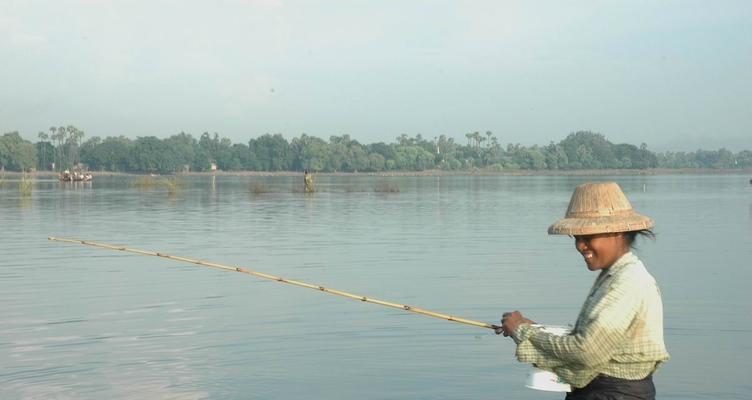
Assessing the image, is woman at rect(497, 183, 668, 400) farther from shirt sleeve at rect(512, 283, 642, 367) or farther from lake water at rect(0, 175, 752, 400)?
lake water at rect(0, 175, 752, 400)

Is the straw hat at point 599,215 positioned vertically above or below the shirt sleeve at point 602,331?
above

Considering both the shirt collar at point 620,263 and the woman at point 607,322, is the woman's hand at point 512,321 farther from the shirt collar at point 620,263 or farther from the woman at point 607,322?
the shirt collar at point 620,263

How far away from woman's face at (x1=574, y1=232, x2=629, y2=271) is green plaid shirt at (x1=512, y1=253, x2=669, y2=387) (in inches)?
2.8

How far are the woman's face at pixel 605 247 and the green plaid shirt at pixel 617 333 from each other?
7 cm

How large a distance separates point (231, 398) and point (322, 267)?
9.56m

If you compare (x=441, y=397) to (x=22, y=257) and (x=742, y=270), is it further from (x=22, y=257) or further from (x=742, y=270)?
(x=22, y=257)

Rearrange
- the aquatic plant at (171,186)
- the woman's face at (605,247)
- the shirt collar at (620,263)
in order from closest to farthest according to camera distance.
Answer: the shirt collar at (620,263), the woman's face at (605,247), the aquatic plant at (171,186)

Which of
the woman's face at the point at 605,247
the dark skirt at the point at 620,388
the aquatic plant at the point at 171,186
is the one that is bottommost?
the aquatic plant at the point at 171,186

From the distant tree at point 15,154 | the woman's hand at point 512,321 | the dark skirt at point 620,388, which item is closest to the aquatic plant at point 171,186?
the woman's hand at point 512,321

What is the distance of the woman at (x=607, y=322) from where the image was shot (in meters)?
4.18

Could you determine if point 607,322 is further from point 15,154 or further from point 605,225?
point 15,154

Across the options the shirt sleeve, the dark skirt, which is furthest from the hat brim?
the dark skirt

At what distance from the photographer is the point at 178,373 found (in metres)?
9.54

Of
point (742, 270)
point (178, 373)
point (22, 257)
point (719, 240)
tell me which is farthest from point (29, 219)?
point (178, 373)
